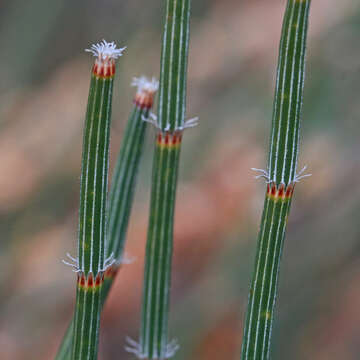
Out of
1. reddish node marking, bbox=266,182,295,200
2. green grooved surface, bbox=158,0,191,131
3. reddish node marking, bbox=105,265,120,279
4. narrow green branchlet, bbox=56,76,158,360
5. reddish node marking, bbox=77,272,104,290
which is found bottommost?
reddish node marking, bbox=77,272,104,290

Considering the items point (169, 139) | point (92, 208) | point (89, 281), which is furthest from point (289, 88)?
point (89, 281)

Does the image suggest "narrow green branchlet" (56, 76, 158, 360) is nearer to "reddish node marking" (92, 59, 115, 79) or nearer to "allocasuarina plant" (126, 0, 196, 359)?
"allocasuarina plant" (126, 0, 196, 359)

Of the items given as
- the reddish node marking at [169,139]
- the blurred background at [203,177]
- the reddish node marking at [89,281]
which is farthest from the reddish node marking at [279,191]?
the blurred background at [203,177]

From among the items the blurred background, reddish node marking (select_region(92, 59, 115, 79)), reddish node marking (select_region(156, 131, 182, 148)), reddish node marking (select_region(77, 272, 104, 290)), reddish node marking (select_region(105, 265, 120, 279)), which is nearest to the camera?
reddish node marking (select_region(92, 59, 115, 79))

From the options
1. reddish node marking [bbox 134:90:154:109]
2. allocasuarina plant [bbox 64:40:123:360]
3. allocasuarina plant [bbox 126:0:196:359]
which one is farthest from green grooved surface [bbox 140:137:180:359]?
allocasuarina plant [bbox 64:40:123:360]

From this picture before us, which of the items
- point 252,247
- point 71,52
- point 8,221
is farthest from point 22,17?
point 252,247

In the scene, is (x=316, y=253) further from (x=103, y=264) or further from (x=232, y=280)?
(x=103, y=264)
